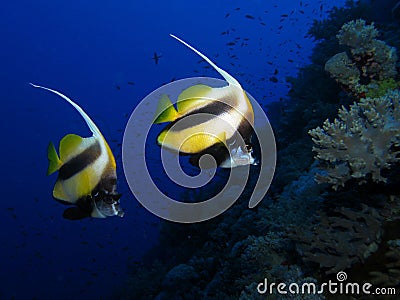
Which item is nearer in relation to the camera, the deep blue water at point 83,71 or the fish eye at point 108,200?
the fish eye at point 108,200

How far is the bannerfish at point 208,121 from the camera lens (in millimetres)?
1360

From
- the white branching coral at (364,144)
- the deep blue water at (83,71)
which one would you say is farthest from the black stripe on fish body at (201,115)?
the deep blue water at (83,71)

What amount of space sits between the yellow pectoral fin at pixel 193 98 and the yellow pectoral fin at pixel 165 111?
0.12ft

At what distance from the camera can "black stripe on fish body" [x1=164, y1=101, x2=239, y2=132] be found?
1.36 m

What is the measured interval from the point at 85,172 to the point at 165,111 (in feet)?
1.80

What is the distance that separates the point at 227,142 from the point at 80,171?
0.72 metres

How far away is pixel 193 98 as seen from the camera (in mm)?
1383

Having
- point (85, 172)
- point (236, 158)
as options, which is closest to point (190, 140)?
point (236, 158)

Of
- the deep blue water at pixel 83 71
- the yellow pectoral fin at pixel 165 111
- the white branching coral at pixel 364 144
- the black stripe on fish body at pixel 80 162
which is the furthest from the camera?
the deep blue water at pixel 83 71

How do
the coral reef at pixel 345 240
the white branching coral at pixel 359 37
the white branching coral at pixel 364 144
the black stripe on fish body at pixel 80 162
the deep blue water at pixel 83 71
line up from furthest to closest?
the deep blue water at pixel 83 71 → the white branching coral at pixel 359 37 → the white branching coral at pixel 364 144 → the coral reef at pixel 345 240 → the black stripe on fish body at pixel 80 162

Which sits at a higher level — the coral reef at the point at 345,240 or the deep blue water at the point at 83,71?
the deep blue water at the point at 83,71

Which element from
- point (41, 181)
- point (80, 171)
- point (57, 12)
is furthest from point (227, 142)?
point (57, 12)

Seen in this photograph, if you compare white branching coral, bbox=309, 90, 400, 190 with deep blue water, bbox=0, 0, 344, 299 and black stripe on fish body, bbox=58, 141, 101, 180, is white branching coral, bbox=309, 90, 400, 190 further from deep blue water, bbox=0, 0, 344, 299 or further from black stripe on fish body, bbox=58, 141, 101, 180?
deep blue water, bbox=0, 0, 344, 299

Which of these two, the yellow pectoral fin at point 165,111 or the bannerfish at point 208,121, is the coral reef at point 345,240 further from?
the yellow pectoral fin at point 165,111
